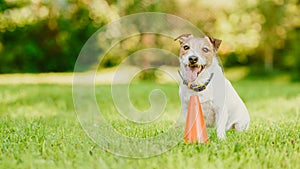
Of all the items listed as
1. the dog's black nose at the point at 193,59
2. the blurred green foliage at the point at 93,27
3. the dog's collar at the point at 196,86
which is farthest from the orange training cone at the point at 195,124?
the blurred green foliage at the point at 93,27

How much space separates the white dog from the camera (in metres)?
3.84

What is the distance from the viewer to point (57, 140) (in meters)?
3.90

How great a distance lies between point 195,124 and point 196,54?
63 cm

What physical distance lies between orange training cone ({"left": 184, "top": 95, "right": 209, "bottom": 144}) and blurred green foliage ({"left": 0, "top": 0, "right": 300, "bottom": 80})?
1189cm

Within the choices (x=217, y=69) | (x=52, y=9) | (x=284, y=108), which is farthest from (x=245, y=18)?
(x=217, y=69)

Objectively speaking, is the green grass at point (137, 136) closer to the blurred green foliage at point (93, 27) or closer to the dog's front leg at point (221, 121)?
the dog's front leg at point (221, 121)

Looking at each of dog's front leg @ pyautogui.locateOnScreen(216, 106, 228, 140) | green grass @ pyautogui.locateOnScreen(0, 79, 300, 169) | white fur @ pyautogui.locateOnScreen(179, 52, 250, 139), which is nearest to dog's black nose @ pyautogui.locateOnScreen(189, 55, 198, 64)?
white fur @ pyautogui.locateOnScreen(179, 52, 250, 139)

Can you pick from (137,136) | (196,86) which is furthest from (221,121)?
(137,136)

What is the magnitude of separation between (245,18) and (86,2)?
7.91 m

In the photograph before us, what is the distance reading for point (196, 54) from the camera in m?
3.78

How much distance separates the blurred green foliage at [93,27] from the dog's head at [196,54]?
464 inches

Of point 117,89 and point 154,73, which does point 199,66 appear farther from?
point 154,73

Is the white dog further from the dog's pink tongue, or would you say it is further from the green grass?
the green grass

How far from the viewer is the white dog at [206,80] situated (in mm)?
3842
